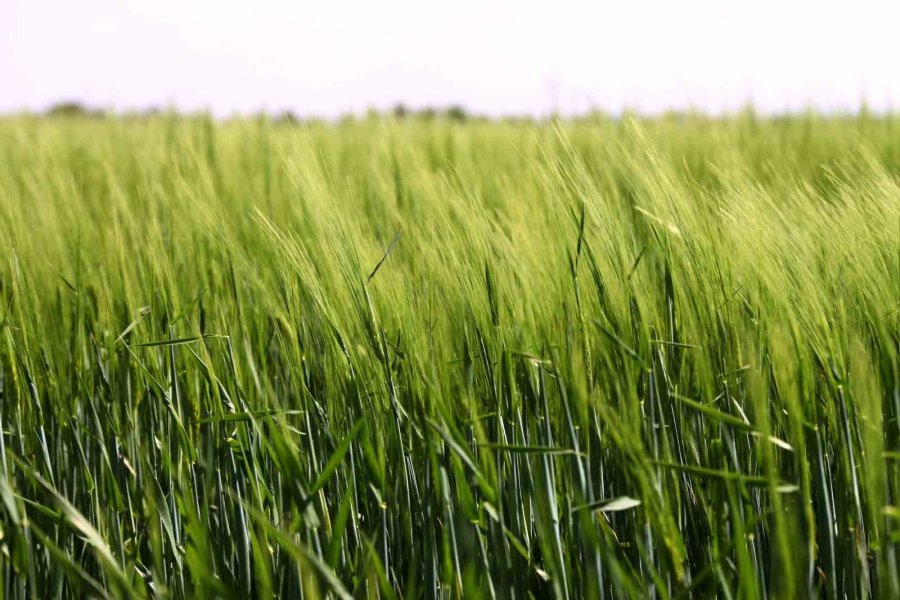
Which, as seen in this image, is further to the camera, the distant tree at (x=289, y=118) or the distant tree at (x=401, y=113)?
the distant tree at (x=401, y=113)

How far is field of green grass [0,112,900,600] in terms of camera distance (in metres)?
0.72

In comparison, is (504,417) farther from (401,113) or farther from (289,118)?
(401,113)

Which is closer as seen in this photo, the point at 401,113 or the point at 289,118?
the point at 289,118

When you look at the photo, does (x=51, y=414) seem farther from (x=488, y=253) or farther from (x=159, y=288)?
(x=488, y=253)

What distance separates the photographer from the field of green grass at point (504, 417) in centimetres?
72

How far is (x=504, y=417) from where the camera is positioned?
0.87 meters

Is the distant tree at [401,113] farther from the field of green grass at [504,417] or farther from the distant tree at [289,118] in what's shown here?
the field of green grass at [504,417]

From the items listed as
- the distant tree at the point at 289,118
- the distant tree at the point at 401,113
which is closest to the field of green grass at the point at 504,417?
the distant tree at the point at 289,118

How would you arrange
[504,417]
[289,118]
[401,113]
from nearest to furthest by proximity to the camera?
[504,417]
[289,118]
[401,113]

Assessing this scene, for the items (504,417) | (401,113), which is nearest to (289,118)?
(504,417)

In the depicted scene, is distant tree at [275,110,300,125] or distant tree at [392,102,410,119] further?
distant tree at [392,102,410,119]

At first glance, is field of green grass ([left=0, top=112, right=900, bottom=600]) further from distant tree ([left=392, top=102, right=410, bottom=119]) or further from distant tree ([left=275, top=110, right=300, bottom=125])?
distant tree ([left=392, top=102, right=410, bottom=119])

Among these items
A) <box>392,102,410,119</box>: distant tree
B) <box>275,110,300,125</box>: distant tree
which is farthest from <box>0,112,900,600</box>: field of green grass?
<box>392,102,410,119</box>: distant tree

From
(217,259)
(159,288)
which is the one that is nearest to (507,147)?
(217,259)
